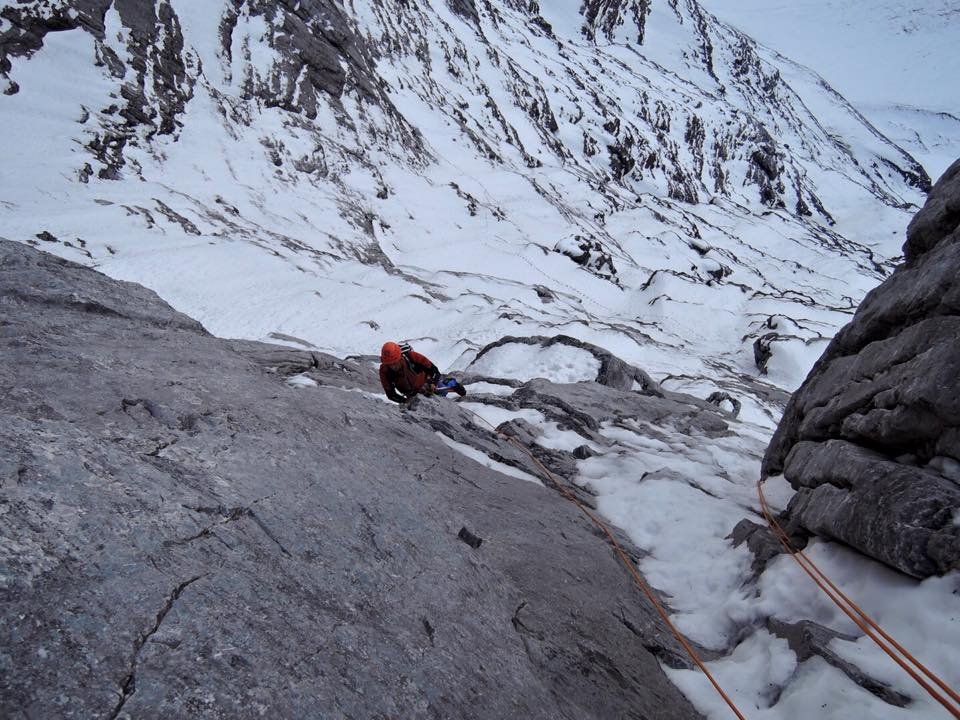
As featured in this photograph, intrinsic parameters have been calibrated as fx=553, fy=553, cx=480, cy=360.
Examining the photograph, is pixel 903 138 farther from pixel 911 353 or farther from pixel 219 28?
pixel 911 353

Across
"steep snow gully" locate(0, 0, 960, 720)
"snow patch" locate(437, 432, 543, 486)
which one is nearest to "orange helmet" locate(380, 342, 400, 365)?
"steep snow gully" locate(0, 0, 960, 720)

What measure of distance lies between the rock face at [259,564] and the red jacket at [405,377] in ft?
6.18

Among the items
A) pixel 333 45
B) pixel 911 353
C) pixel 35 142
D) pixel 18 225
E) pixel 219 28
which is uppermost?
pixel 333 45

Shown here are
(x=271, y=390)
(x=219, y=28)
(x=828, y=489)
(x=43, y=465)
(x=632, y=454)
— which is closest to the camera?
(x=43, y=465)

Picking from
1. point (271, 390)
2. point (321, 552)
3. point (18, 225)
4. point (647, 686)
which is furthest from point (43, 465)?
point (18, 225)

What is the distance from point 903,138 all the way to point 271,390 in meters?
164

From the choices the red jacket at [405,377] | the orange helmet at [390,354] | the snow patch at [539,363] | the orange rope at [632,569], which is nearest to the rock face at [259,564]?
the orange rope at [632,569]

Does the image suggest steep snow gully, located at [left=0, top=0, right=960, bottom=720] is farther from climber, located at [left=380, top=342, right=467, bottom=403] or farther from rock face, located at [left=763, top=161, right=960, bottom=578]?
climber, located at [left=380, top=342, right=467, bottom=403]

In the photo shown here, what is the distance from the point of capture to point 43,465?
3141mm

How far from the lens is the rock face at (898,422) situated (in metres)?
4.00

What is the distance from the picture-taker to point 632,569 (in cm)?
544

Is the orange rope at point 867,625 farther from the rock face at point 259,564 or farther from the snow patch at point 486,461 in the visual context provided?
the snow patch at point 486,461

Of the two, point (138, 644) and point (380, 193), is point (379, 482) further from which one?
point (380, 193)

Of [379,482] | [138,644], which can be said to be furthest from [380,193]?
[138,644]
